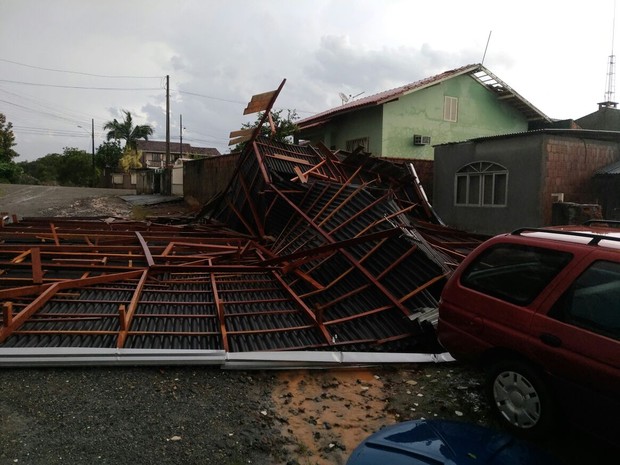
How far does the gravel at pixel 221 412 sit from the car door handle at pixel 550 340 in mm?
676

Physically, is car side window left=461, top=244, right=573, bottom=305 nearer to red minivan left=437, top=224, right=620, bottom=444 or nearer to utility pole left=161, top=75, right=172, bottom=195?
red minivan left=437, top=224, right=620, bottom=444

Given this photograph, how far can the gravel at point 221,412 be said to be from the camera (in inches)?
Result: 111

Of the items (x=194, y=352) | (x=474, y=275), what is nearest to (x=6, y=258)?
(x=194, y=352)

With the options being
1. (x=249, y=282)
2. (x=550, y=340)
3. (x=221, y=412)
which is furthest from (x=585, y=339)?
(x=249, y=282)

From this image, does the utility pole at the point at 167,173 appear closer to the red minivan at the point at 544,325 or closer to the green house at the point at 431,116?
the green house at the point at 431,116

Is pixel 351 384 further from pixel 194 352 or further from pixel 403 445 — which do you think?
pixel 403 445

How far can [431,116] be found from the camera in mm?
→ 17812

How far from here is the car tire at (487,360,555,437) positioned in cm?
283

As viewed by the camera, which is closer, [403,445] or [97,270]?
[403,445]

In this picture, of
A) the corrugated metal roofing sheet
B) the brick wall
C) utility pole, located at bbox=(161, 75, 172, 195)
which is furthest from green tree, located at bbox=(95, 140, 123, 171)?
the brick wall

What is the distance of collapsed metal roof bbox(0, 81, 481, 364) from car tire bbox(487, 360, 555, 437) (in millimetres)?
1508

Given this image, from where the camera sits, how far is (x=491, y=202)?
11.9 metres

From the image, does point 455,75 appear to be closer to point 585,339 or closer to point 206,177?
point 206,177

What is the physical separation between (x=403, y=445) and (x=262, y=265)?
4.82 meters
